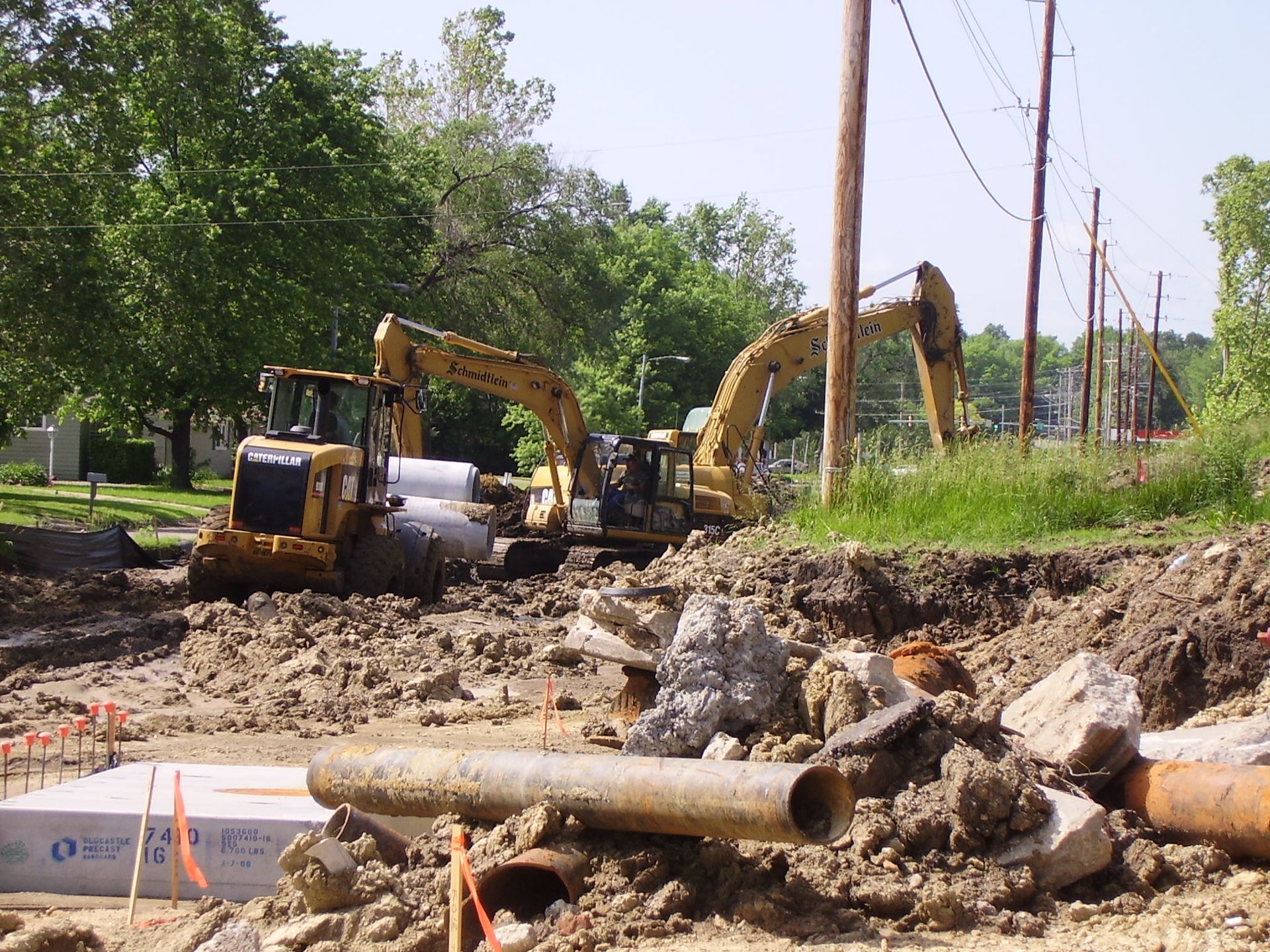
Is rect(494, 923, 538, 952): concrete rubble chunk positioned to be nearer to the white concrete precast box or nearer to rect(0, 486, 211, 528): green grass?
the white concrete precast box

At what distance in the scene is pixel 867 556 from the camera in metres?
12.4

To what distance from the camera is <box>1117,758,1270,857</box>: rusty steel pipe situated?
5891 mm

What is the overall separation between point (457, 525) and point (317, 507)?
4829mm

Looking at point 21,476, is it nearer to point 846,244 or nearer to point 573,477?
point 573,477

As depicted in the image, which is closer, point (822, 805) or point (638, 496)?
point (822, 805)

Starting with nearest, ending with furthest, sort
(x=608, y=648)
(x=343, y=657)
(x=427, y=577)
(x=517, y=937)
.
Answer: (x=517, y=937) < (x=608, y=648) < (x=343, y=657) < (x=427, y=577)

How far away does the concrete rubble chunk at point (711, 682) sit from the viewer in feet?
23.1

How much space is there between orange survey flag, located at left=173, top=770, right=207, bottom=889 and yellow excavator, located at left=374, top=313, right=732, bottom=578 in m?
14.6

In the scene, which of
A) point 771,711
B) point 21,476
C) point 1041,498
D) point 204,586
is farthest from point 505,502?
point 771,711

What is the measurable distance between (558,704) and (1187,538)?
5.94 metres

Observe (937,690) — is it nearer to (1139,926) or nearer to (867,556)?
(1139,926)

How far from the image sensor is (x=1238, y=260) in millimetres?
52469

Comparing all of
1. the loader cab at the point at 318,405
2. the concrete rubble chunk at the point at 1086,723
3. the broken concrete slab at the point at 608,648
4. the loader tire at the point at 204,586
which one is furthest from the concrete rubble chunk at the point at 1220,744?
the loader tire at the point at 204,586

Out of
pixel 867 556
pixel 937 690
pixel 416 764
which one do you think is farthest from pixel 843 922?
A: pixel 867 556
